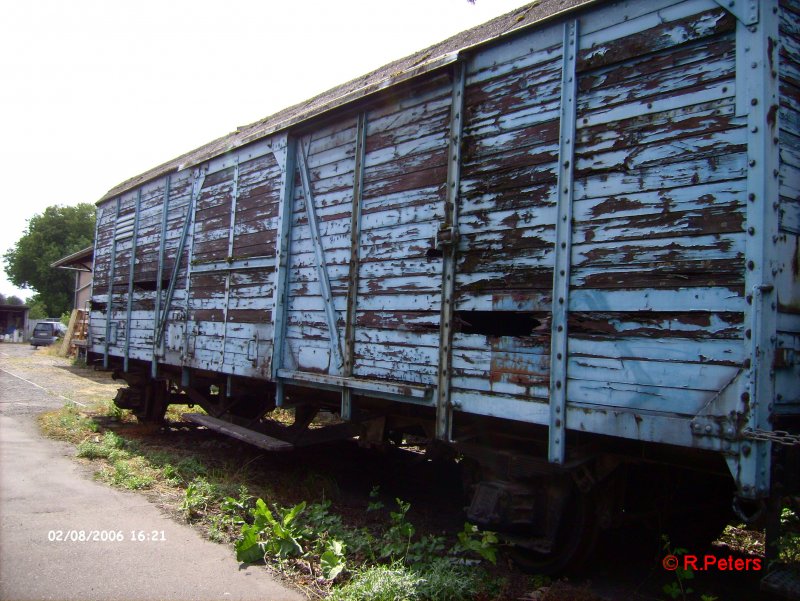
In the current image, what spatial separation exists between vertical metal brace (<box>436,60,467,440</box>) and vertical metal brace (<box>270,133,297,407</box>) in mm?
2086

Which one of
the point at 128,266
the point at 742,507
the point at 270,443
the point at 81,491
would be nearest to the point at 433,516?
the point at 270,443

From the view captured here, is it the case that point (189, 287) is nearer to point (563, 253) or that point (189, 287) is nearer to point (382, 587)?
point (382, 587)

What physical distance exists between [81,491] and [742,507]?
5.31 meters

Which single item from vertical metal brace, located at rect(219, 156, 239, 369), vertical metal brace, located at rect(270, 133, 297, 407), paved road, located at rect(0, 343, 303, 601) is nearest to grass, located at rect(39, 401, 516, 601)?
paved road, located at rect(0, 343, 303, 601)

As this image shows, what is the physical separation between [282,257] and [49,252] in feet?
185

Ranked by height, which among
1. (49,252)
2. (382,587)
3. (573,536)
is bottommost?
(382,587)

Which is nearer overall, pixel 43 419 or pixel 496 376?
pixel 496 376

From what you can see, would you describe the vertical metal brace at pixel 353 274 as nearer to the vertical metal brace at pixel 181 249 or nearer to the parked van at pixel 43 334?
the vertical metal brace at pixel 181 249

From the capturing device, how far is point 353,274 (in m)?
4.71

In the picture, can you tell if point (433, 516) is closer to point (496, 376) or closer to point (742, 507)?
point (496, 376)

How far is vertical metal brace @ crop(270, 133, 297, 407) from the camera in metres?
5.45

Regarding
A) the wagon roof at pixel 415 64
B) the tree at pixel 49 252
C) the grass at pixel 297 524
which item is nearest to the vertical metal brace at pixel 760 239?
the wagon roof at pixel 415 64

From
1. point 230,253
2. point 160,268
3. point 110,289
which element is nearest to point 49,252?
point 110,289

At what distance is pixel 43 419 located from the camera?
9.05m
